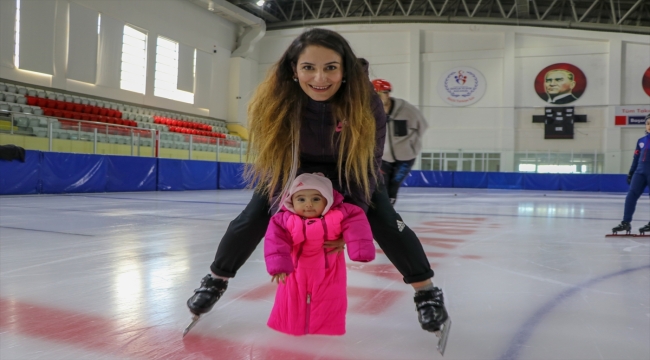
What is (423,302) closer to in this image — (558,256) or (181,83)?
(558,256)

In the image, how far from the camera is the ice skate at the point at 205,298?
5.30 ft

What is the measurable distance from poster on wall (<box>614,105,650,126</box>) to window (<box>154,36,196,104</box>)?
18.5 meters

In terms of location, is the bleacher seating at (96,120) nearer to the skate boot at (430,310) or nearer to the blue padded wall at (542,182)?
the skate boot at (430,310)

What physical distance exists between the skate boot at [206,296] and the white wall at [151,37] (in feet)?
49.3

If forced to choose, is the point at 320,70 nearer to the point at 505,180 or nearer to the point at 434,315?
the point at 434,315

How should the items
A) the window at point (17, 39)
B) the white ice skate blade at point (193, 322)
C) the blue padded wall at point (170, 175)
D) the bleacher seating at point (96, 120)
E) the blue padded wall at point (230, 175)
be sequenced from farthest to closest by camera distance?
the blue padded wall at point (230, 175)
the window at point (17, 39)
the blue padded wall at point (170, 175)
the bleacher seating at point (96, 120)
the white ice skate blade at point (193, 322)

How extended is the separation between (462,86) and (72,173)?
54.5 feet

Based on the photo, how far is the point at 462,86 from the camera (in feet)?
69.8

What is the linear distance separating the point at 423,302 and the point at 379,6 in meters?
21.4

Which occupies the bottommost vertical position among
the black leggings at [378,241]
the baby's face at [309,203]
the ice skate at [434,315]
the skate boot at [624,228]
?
the ice skate at [434,315]

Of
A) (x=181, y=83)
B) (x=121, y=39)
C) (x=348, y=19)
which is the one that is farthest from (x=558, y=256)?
(x=348, y=19)

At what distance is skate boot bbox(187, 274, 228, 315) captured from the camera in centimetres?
162

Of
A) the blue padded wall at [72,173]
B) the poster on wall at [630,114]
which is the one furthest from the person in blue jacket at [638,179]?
the poster on wall at [630,114]

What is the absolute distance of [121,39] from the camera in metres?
16.7
